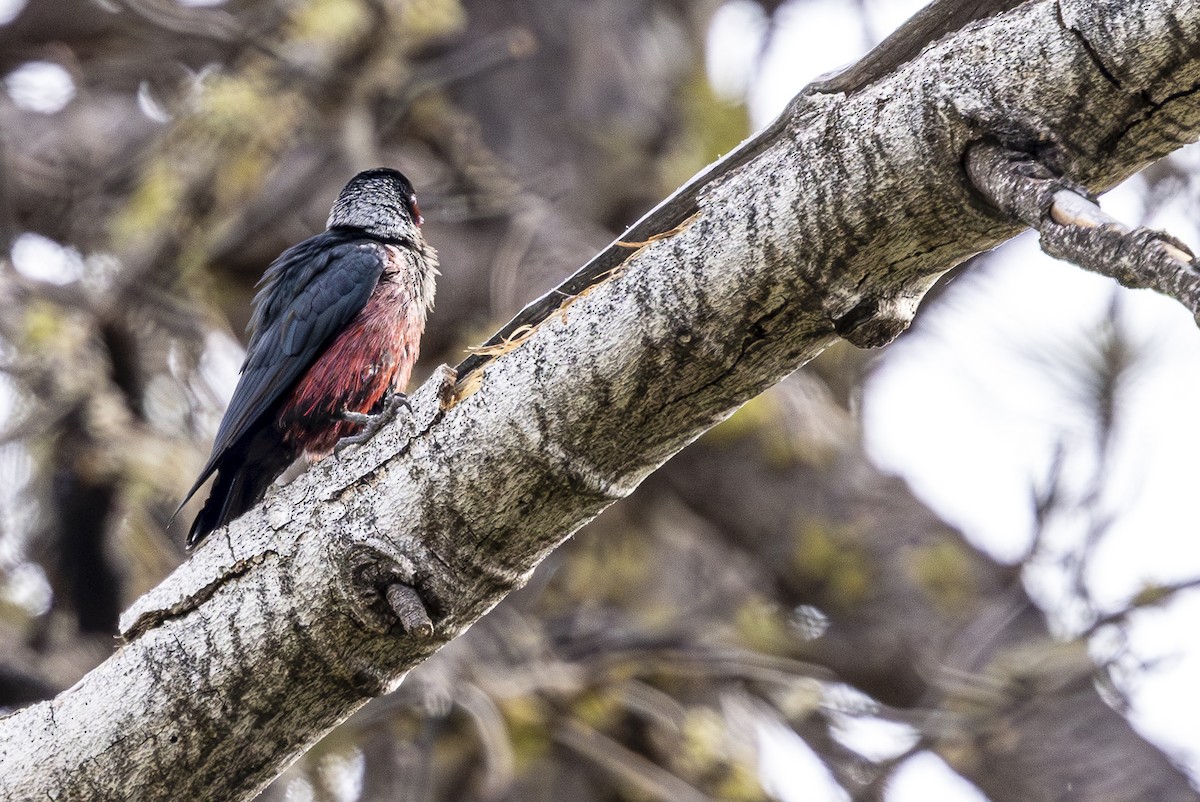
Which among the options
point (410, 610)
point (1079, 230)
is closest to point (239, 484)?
point (410, 610)

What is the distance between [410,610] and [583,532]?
4.20m

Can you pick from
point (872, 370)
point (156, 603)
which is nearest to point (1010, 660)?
point (872, 370)

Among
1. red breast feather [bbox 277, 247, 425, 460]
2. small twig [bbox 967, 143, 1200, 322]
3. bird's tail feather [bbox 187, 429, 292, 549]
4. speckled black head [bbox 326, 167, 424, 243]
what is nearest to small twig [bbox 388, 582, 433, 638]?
small twig [bbox 967, 143, 1200, 322]

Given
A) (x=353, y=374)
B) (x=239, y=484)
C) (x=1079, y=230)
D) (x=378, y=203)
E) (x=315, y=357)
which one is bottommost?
(x=1079, y=230)

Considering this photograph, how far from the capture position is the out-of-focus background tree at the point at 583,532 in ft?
14.5

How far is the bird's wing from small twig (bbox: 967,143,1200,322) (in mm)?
2331

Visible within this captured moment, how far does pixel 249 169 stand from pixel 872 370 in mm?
3380

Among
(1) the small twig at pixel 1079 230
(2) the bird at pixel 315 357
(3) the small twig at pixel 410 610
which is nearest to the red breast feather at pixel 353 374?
(2) the bird at pixel 315 357

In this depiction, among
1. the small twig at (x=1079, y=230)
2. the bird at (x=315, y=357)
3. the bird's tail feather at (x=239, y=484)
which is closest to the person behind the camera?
the small twig at (x=1079, y=230)

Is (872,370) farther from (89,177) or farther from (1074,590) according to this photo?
(89,177)

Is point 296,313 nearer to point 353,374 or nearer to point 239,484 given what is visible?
point 353,374

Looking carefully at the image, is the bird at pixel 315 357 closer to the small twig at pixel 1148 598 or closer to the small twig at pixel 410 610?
the small twig at pixel 410 610

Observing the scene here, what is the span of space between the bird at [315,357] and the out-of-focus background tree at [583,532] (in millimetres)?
778

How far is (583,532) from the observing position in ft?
20.1
